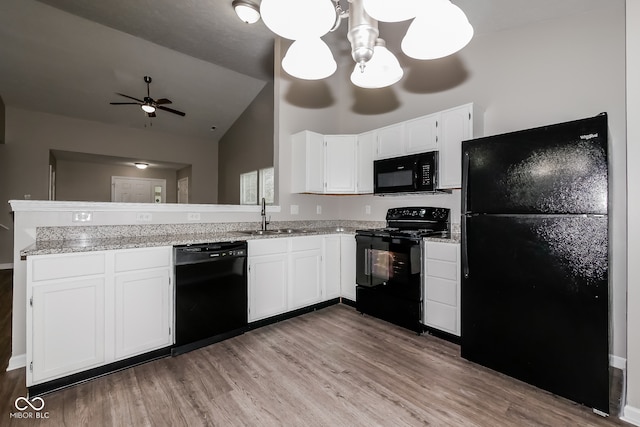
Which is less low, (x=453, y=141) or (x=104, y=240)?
(x=453, y=141)

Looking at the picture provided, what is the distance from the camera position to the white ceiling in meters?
3.30

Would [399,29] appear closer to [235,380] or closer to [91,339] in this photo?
[235,380]

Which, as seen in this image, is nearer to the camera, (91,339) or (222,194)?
(91,339)

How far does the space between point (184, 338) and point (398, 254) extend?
208 centimetres

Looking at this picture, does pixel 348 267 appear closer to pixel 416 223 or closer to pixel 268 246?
pixel 416 223

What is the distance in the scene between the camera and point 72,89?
5617 millimetres

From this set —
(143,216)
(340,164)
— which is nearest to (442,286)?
(340,164)

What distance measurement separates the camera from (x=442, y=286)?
2.68 m

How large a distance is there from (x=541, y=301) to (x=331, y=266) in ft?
7.03

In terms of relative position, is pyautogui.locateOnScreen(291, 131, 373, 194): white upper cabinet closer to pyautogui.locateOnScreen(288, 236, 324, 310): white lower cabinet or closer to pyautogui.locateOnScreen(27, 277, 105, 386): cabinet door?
pyautogui.locateOnScreen(288, 236, 324, 310): white lower cabinet

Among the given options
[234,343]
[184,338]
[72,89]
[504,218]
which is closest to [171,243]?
[184,338]

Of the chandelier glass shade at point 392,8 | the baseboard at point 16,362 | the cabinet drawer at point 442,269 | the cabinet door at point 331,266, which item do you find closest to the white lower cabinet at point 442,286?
the cabinet drawer at point 442,269

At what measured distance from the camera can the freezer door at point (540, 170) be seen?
170 centimetres

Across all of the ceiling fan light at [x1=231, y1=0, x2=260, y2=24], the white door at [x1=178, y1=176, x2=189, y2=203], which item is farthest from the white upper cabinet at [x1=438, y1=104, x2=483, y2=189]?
the white door at [x1=178, y1=176, x2=189, y2=203]
